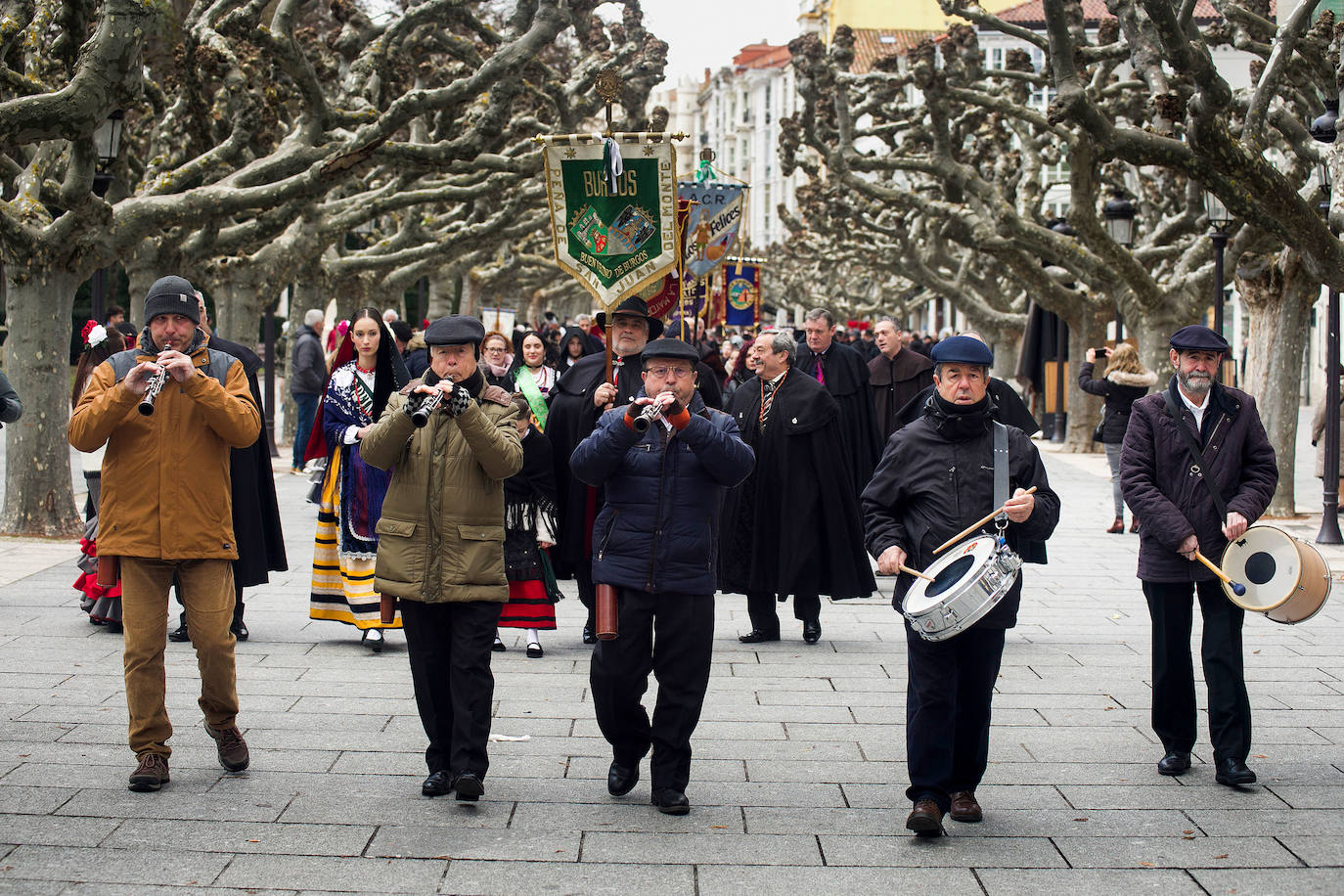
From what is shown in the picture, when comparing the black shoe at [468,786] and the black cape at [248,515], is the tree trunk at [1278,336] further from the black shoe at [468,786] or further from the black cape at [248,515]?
the black shoe at [468,786]

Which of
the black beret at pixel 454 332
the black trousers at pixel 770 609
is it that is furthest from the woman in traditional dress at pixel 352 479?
the black trousers at pixel 770 609

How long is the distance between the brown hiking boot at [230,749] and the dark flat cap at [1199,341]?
154 inches

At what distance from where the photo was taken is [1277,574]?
5910mm

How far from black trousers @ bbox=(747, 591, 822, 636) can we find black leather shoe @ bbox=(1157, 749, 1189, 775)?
9.97 feet

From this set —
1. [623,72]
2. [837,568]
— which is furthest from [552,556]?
[623,72]

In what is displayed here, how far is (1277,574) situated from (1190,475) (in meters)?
0.54

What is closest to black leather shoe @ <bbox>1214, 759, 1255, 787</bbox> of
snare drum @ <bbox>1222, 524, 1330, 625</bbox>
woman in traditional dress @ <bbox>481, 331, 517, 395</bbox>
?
snare drum @ <bbox>1222, 524, 1330, 625</bbox>

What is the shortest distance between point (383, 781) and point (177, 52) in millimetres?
11138

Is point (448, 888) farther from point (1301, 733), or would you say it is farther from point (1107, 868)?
point (1301, 733)

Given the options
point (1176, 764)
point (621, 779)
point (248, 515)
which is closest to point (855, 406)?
point (248, 515)

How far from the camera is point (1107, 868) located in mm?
5078

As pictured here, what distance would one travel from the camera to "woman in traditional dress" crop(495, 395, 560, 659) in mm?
7457

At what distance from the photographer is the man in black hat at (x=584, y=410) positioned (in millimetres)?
7555

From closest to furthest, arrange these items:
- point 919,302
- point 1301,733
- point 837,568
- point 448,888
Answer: point 448,888 → point 1301,733 → point 837,568 → point 919,302
